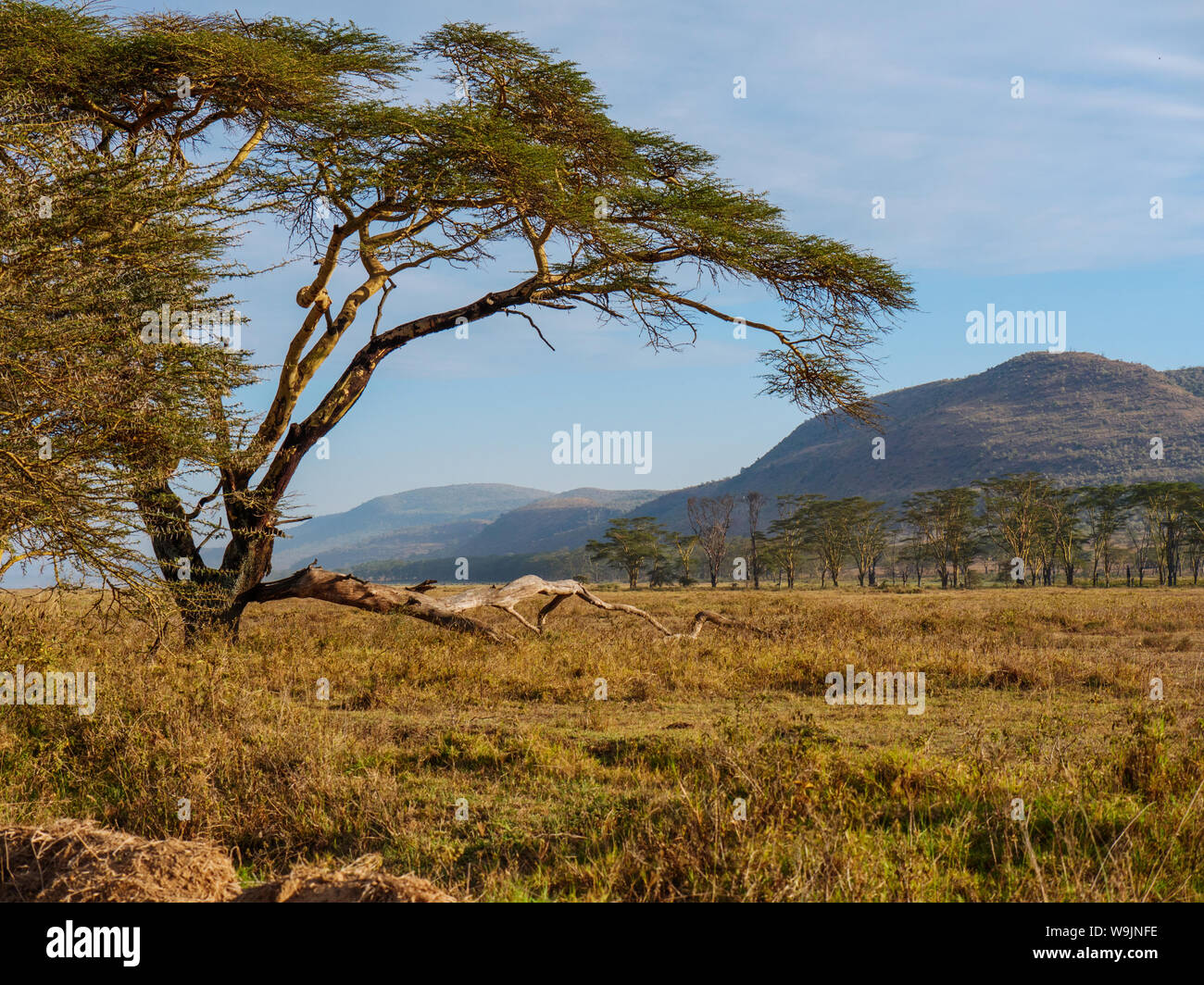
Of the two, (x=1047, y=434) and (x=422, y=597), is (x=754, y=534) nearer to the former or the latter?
(x=422, y=597)

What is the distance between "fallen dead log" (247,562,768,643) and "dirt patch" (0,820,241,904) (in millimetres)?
7963

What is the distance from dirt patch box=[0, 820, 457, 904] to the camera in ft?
11.6

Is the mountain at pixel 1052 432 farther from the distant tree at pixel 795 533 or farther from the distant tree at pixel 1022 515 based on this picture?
the distant tree at pixel 1022 515

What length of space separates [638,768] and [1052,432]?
17709 centimetres

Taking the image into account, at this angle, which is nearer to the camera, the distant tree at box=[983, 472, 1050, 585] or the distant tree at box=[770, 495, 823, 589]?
the distant tree at box=[983, 472, 1050, 585]

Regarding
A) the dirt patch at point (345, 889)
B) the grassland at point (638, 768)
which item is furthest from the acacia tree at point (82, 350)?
the dirt patch at point (345, 889)

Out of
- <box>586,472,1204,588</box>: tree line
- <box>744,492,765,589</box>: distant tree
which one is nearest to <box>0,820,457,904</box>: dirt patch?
<box>586,472,1204,588</box>: tree line

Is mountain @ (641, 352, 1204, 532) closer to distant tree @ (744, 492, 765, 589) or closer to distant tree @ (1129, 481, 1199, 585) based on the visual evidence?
distant tree @ (744, 492, 765, 589)

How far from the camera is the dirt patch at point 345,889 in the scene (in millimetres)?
3422

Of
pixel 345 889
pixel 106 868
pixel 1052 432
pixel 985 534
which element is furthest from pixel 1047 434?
pixel 106 868

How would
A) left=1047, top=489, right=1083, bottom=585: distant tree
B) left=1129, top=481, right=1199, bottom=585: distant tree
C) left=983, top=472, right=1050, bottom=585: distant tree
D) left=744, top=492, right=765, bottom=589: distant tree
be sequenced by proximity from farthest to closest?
left=744, top=492, right=765, bottom=589: distant tree < left=1047, top=489, right=1083, bottom=585: distant tree < left=983, top=472, right=1050, bottom=585: distant tree < left=1129, top=481, right=1199, bottom=585: distant tree

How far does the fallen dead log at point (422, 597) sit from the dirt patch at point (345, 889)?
867 cm
